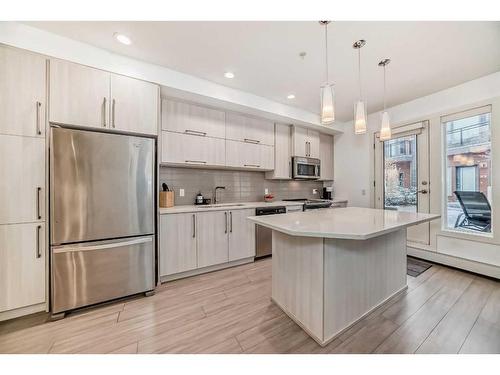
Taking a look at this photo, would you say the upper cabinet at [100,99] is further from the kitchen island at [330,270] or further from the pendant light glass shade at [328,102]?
the pendant light glass shade at [328,102]

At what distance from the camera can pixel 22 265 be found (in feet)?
5.72

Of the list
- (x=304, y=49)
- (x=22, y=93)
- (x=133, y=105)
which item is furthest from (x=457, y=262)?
(x=22, y=93)

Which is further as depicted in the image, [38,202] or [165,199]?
[165,199]

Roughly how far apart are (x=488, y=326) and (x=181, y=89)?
3.73 metres

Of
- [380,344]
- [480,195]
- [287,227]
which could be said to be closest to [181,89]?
[287,227]

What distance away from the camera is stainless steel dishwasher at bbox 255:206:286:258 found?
314 cm

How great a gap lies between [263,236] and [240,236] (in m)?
0.43

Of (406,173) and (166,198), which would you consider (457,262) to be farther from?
(166,198)

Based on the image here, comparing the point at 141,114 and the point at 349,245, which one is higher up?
the point at 141,114

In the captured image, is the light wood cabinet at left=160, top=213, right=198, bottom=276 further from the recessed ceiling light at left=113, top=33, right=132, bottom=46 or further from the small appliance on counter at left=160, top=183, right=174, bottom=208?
the recessed ceiling light at left=113, top=33, right=132, bottom=46

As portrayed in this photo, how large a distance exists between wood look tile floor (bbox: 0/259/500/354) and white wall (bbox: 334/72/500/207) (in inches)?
86.2

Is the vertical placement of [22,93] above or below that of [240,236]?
above

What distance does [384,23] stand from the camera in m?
1.76

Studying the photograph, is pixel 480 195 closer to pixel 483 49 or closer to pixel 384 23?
pixel 483 49
